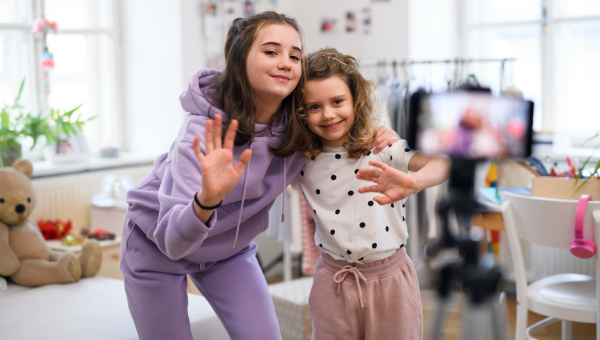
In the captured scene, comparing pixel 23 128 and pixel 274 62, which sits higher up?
pixel 274 62

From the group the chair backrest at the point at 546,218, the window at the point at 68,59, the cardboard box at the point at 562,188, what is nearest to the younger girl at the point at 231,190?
→ the chair backrest at the point at 546,218

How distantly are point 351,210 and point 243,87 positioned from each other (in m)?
0.38

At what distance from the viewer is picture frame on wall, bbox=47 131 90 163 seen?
2.66 m

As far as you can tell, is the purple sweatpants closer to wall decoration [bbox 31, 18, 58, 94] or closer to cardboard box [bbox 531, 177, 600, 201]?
cardboard box [bbox 531, 177, 600, 201]

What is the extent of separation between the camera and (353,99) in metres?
1.24

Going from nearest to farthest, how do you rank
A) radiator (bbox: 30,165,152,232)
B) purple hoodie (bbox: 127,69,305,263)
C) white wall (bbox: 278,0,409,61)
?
purple hoodie (bbox: 127,69,305,263) < radiator (bbox: 30,165,152,232) < white wall (bbox: 278,0,409,61)

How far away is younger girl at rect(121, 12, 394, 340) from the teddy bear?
2.49 ft

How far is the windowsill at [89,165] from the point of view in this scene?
101 inches

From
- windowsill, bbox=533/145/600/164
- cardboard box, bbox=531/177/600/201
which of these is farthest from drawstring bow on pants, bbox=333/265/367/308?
windowsill, bbox=533/145/600/164

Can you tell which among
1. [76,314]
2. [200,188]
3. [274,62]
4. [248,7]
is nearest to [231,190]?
[200,188]

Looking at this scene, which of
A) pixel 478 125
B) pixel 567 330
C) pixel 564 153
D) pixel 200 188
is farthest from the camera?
pixel 564 153

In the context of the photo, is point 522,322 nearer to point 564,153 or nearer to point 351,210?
point 351,210

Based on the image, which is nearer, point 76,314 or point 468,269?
point 468,269

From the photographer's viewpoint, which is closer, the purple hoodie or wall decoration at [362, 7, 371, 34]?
the purple hoodie
